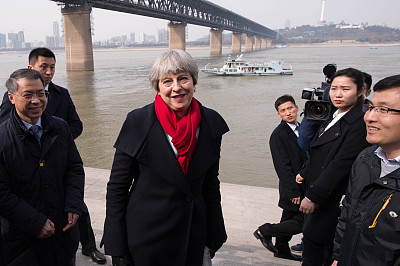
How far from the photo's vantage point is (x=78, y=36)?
37469mm

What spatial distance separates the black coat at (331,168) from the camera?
87.4 inches

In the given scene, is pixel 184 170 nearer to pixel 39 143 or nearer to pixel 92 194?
pixel 39 143

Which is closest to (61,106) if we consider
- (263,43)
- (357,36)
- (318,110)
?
(318,110)

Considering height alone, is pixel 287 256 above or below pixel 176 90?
below

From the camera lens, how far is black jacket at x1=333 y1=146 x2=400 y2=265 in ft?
4.88

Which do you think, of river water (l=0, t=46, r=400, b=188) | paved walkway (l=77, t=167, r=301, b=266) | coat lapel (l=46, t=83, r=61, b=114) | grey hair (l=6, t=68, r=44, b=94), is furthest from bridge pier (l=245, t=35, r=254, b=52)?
grey hair (l=6, t=68, r=44, b=94)

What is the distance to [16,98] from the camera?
2084 mm

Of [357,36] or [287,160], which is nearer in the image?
[287,160]

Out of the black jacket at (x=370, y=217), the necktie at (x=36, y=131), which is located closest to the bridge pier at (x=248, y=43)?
the necktie at (x=36, y=131)

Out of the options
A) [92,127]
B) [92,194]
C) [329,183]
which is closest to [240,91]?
[92,127]

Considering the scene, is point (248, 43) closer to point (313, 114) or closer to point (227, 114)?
point (227, 114)

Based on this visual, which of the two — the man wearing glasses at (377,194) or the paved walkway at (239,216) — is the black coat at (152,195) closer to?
the man wearing glasses at (377,194)

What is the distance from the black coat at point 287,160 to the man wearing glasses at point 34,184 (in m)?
1.75

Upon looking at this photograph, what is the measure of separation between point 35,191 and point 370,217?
191 centimetres
